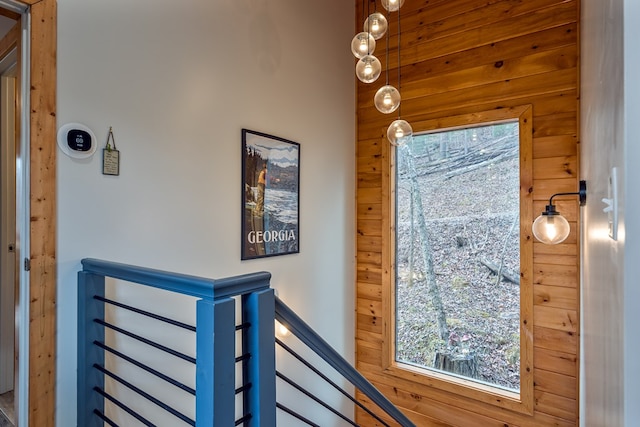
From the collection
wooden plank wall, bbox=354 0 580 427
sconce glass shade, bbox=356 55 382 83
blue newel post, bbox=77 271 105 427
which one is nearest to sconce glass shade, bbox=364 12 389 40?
sconce glass shade, bbox=356 55 382 83

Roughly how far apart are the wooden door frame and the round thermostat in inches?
1.5

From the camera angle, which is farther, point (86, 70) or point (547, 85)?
point (547, 85)

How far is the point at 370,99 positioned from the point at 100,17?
7.83 feet

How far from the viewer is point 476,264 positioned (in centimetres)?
301


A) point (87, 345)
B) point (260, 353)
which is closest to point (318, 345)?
point (260, 353)

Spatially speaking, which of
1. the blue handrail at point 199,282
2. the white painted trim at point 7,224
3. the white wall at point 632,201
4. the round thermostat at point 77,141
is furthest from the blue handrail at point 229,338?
Result: the white painted trim at point 7,224

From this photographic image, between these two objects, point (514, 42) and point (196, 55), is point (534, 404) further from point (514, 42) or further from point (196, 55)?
point (196, 55)

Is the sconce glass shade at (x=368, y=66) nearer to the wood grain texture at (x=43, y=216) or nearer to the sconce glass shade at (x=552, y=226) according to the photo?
the sconce glass shade at (x=552, y=226)

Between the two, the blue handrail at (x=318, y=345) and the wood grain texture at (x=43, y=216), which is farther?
the wood grain texture at (x=43, y=216)

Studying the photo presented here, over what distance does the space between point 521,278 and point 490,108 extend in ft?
4.52

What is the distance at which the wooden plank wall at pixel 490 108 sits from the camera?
2588mm

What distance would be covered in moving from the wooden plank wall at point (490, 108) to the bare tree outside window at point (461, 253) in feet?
0.58

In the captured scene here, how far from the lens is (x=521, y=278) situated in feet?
9.09

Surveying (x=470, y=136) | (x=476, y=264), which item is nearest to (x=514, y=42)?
(x=470, y=136)
